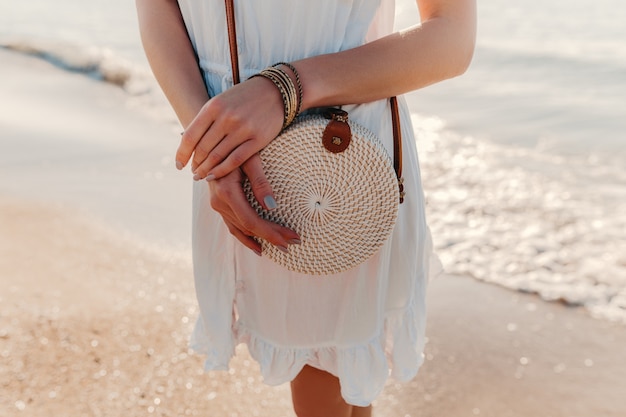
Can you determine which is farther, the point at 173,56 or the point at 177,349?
the point at 177,349

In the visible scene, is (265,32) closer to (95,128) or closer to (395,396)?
(395,396)

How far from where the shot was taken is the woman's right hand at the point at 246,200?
47.4 inches

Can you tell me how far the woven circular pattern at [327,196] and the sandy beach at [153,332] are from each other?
134 cm

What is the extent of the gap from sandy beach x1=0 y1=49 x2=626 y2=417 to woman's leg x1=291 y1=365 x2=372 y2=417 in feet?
2.97

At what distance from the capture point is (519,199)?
15.5ft

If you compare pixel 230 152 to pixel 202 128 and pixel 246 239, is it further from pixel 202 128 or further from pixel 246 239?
pixel 246 239

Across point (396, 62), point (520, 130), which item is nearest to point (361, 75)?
point (396, 62)

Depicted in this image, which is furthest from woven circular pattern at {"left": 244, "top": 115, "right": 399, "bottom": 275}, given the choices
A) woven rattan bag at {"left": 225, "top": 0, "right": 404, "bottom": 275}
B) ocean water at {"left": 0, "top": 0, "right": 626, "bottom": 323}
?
ocean water at {"left": 0, "top": 0, "right": 626, "bottom": 323}

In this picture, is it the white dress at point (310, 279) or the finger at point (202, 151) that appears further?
the white dress at point (310, 279)

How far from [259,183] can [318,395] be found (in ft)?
2.06

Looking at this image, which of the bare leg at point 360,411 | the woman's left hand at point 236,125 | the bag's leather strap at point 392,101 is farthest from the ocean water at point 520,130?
the woman's left hand at point 236,125

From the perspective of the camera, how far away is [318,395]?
1.60 metres

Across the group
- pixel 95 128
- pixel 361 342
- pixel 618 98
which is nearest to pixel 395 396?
pixel 361 342

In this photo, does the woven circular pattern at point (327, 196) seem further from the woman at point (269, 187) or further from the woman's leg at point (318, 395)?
the woman's leg at point (318, 395)
